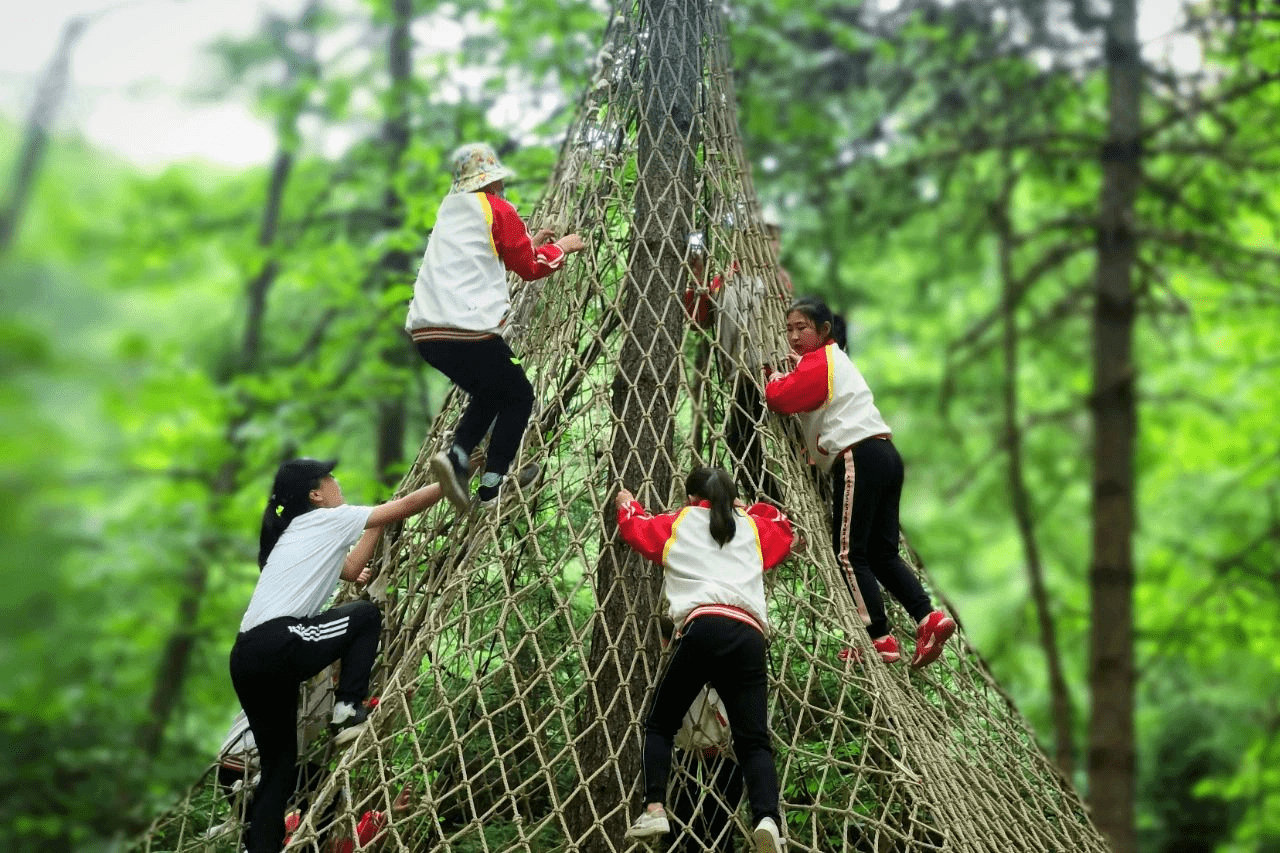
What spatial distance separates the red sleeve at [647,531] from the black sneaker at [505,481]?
0.45m

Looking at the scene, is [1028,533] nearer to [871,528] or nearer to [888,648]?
[871,528]

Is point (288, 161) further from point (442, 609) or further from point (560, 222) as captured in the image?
point (442, 609)

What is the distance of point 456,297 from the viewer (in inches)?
177

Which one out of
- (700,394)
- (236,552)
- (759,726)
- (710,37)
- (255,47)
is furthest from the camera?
(255,47)

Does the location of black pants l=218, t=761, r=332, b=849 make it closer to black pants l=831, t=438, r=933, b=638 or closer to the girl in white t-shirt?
the girl in white t-shirt

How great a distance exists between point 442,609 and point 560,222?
1710mm

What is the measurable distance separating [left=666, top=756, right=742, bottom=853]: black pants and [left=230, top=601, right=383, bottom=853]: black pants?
3.74 feet

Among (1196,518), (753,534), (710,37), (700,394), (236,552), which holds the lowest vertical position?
(1196,518)

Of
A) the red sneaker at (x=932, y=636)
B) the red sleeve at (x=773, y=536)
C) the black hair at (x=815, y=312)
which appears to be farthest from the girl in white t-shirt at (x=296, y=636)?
the red sneaker at (x=932, y=636)

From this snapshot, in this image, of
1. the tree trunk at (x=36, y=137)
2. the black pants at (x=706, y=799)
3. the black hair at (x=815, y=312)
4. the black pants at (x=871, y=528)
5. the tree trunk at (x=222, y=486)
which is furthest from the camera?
the tree trunk at (x=222, y=486)

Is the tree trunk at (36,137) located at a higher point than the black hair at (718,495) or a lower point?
higher

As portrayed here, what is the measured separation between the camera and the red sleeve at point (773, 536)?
13.9 feet

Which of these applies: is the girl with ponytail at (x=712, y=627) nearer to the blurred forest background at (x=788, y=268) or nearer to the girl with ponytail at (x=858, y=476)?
the girl with ponytail at (x=858, y=476)

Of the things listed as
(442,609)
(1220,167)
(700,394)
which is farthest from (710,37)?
(1220,167)
